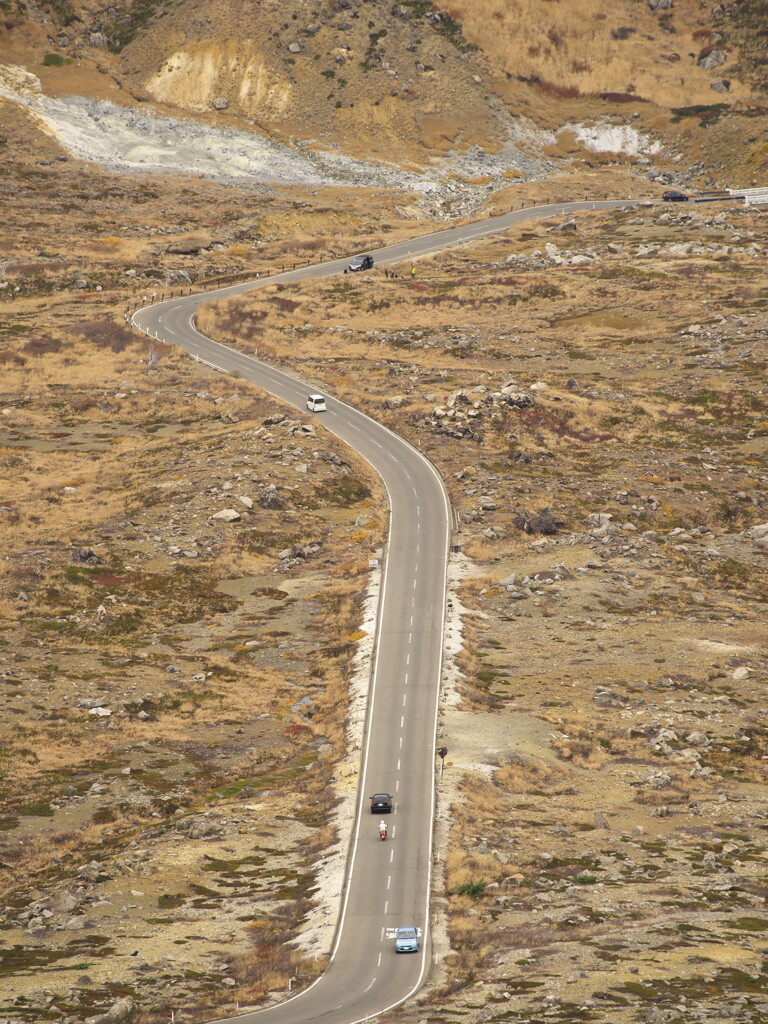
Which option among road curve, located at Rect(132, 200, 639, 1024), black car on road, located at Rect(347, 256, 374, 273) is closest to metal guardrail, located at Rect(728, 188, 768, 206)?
black car on road, located at Rect(347, 256, 374, 273)

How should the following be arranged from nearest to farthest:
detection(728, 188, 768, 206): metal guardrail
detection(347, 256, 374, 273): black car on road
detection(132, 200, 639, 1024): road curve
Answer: detection(132, 200, 639, 1024): road curve → detection(347, 256, 374, 273): black car on road → detection(728, 188, 768, 206): metal guardrail

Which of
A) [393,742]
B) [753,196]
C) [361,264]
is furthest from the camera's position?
[753,196]

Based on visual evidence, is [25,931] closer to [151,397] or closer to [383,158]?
[151,397]

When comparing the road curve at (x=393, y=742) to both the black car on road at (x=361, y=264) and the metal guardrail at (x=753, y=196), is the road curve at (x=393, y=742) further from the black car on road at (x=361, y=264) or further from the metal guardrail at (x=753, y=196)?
the metal guardrail at (x=753, y=196)

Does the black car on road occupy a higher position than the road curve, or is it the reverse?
the black car on road

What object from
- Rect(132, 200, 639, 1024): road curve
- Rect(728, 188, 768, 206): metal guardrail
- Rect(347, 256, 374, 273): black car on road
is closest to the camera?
Rect(132, 200, 639, 1024): road curve

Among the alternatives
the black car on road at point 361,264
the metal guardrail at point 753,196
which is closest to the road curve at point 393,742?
the black car on road at point 361,264

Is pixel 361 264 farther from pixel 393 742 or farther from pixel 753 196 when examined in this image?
pixel 393 742

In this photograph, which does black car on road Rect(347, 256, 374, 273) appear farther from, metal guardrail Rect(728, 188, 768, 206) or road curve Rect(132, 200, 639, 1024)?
metal guardrail Rect(728, 188, 768, 206)

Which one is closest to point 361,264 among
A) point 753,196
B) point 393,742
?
point 753,196
